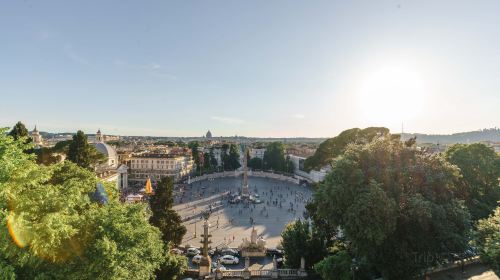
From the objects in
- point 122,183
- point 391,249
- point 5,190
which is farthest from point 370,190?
point 122,183

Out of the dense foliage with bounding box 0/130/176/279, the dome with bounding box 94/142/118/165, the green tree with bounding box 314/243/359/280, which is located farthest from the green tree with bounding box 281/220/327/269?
the dome with bounding box 94/142/118/165

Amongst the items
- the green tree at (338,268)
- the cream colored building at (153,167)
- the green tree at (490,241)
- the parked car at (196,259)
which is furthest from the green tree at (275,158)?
the green tree at (490,241)

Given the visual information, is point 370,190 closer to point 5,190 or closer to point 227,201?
point 5,190

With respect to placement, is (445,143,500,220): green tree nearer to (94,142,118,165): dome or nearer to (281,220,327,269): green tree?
(281,220,327,269): green tree

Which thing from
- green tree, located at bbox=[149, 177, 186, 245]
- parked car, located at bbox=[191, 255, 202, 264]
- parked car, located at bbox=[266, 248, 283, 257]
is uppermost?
green tree, located at bbox=[149, 177, 186, 245]

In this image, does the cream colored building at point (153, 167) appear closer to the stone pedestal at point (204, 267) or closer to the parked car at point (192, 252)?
the parked car at point (192, 252)

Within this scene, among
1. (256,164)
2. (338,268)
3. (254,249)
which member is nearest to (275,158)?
(256,164)

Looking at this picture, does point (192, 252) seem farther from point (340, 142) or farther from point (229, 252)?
point (340, 142)
